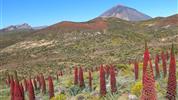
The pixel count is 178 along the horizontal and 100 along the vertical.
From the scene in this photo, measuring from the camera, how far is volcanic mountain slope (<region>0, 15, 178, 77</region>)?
8918cm

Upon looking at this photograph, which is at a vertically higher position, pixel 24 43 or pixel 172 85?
A: pixel 172 85

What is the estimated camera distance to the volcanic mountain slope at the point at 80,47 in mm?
89175

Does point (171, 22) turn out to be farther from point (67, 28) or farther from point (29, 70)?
point (29, 70)

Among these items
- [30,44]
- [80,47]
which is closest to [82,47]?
[80,47]

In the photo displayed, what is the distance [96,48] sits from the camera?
4188 inches

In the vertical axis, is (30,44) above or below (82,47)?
below

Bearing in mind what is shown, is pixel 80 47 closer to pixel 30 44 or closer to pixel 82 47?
pixel 82 47

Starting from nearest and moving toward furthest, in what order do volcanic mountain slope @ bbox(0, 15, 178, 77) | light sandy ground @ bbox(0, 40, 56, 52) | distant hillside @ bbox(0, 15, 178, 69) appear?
1. volcanic mountain slope @ bbox(0, 15, 178, 77)
2. distant hillside @ bbox(0, 15, 178, 69)
3. light sandy ground @ bbox(0, 40, 56, 52)

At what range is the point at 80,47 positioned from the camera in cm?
11075

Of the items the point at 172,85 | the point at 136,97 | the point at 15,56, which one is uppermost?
the point at 172,85

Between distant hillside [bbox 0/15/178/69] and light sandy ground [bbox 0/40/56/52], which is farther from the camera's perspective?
light sandy ground [bbox 0/40/56/52]

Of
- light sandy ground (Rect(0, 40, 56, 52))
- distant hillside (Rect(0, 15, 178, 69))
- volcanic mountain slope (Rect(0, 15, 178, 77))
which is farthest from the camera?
light sandy ground (Rect(0, 40, 56, 52))

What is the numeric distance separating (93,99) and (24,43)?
4423 inches

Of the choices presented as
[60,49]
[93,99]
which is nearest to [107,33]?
[60,49]
